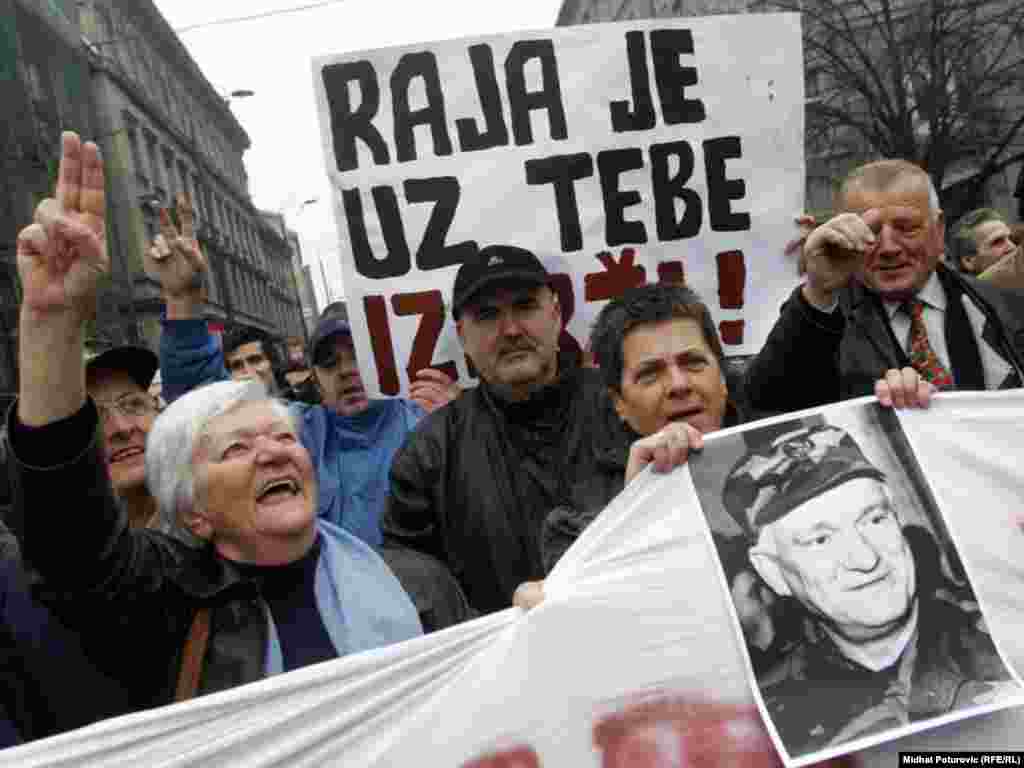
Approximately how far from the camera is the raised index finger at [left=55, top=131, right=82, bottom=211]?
153 cm

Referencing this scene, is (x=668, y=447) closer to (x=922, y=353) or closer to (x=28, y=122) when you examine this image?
(x=922, y=353)

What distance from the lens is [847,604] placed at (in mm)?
1534

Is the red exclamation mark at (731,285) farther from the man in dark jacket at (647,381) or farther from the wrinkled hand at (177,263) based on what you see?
the wrinkled hand at (177,263)

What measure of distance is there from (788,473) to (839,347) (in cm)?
61

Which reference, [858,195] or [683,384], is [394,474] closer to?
[683,384]

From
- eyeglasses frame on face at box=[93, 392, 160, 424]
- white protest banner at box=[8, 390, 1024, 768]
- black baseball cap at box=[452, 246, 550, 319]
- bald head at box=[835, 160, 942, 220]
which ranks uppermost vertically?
bald head at box=[835, 160, 942, 220]

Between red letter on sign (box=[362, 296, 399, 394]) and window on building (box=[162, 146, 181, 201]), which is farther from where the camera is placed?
window on building (box=[162, 146, 181, 201])

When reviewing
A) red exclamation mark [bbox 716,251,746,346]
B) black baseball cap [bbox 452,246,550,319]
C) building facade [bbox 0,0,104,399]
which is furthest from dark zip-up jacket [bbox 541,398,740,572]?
building facade [bbox 0,0,104,399]

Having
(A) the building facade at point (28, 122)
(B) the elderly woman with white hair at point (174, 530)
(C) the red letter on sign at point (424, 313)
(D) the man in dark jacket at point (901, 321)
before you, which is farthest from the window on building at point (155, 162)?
(D) the man in dark jacket at point (901, 321)

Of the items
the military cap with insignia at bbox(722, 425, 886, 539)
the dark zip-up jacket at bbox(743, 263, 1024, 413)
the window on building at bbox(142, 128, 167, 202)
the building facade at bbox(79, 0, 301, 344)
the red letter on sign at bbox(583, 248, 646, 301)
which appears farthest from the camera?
the window on building at bbox(142, 128, 167, 202)

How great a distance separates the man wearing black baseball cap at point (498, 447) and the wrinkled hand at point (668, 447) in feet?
2.00

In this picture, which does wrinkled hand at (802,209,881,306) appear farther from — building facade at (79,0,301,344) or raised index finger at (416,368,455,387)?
building facade at (79,0,301,344)

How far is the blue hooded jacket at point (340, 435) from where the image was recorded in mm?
2850

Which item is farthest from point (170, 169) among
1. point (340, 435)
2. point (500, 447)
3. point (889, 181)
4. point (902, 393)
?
point (902, 393)
